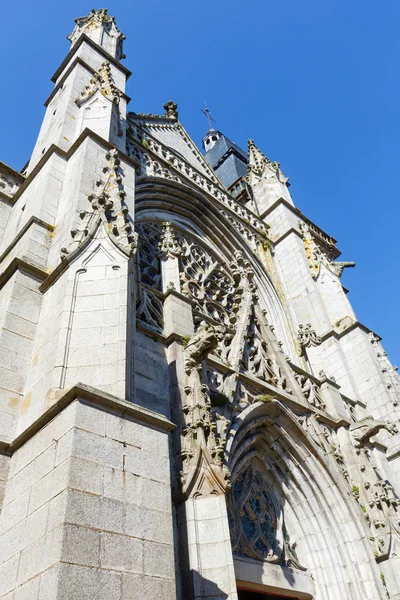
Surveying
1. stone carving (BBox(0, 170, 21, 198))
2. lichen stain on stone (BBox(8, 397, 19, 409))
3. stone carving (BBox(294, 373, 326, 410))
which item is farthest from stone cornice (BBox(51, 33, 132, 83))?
lichen stain on stone (BBox(8, 397, 19, 409))

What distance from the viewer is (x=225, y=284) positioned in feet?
38.3

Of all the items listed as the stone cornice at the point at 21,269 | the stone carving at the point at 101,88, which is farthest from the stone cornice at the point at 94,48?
the stone cornice at the point at 21,269

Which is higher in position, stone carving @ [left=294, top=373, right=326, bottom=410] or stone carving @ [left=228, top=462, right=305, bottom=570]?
stone carving @ [left=294, top=373, right=326, bottom=410]

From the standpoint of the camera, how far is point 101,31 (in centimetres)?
1324

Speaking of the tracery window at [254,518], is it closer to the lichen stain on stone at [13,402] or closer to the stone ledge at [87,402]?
the stone ledge at [87,402]

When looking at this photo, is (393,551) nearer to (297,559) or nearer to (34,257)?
(297,559)

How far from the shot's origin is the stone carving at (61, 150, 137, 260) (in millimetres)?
5363

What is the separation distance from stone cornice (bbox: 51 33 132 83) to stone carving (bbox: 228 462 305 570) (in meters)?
10.1

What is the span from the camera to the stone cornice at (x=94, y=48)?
12091 mm

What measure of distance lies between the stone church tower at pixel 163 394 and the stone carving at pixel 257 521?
0.10 feet

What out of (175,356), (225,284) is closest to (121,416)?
(175,356)

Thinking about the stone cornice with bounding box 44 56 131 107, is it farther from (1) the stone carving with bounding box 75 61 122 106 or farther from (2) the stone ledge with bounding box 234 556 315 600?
(2) the stone ledge with bounding box 234 556 315 600

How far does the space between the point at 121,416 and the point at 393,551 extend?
5538mm

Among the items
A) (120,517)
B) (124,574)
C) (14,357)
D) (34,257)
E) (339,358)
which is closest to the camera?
(124,574)
